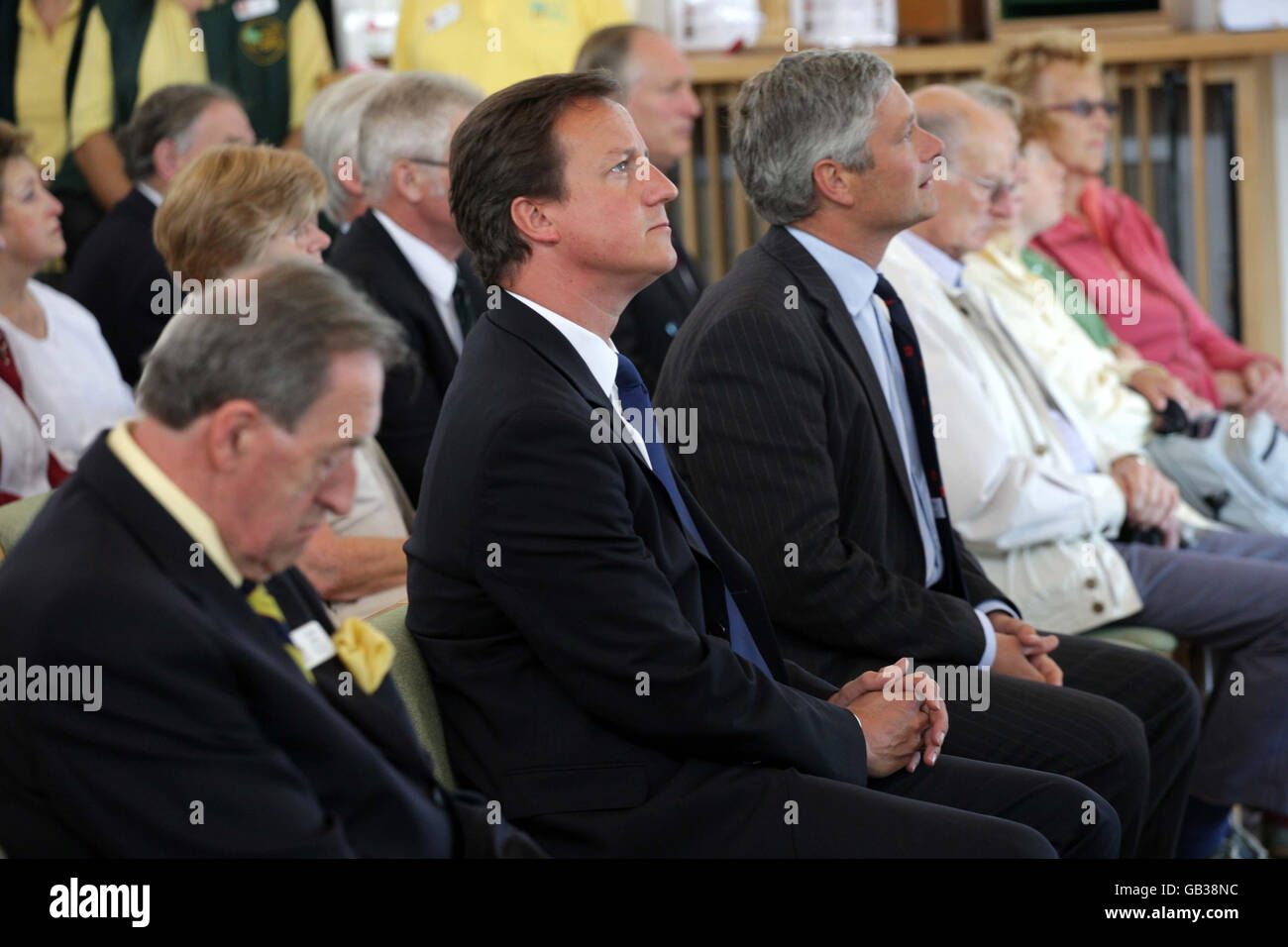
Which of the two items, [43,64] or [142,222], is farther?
[43,64]

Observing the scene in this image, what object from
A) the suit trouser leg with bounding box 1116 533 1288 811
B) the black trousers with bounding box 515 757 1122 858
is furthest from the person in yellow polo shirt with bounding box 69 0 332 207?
the black trousers with bounding box 515 757 1122 858

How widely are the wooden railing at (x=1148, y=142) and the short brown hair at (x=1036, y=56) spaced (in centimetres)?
82

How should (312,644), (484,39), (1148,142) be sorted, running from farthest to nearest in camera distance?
(1148,142)
(484,39)
(312,644)

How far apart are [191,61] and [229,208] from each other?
2.64m

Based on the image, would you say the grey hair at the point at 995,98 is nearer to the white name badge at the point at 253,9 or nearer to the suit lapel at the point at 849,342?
the suit lapel at the point at 849,342

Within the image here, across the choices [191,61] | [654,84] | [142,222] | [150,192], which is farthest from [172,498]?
[191,61]

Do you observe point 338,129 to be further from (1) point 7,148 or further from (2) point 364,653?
(2) point 364,653

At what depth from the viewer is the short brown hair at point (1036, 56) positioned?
428 centimetres

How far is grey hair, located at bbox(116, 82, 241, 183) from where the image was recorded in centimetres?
387

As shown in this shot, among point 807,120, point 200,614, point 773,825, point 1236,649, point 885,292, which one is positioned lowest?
point 1236,649

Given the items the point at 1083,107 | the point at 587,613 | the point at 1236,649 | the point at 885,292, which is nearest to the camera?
the point at 587,613

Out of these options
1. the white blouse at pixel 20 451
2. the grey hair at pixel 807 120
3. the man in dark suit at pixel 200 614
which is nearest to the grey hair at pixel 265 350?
the man in dark suit at pixel 200 614

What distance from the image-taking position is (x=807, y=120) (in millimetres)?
2404

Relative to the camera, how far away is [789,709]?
5.71ft
